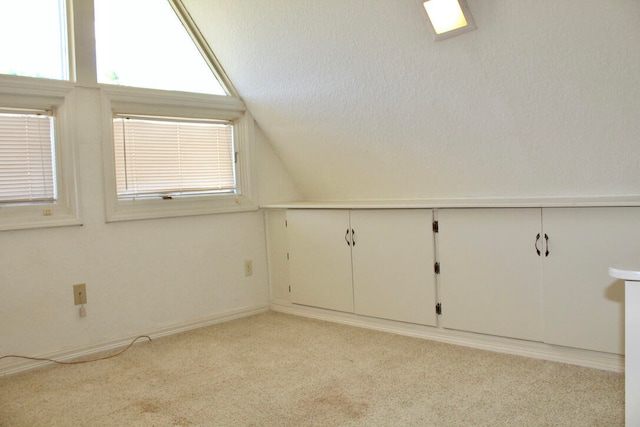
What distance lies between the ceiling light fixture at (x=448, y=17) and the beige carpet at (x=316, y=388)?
1.57 m

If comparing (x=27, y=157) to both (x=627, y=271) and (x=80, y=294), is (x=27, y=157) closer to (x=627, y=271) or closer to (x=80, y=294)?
(x=80, y=294)

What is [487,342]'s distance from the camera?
265 centimetres

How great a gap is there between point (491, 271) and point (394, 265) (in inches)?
23.5

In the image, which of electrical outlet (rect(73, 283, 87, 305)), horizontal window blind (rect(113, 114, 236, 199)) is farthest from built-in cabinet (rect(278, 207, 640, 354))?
electrical outlet (rect(73, 283, 87, 305))

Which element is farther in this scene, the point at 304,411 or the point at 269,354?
the point at 269,354

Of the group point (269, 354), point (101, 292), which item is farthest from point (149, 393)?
point (101, 292)

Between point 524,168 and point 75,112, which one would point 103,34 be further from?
point 524,168

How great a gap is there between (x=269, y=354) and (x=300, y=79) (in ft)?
5.36

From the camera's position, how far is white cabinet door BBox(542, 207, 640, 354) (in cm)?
222

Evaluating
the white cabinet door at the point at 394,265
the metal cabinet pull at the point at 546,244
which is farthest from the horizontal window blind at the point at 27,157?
the metal cabinet pull at the point at 546,244

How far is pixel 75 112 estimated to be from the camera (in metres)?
2.83

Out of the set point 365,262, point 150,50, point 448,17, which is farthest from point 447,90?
point 150,50

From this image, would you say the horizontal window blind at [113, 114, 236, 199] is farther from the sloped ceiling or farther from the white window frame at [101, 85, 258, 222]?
the sloped ceiling

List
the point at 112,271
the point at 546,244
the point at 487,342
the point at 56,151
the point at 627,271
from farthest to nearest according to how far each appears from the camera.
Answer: the point at 112,271, the point at 56,151, the point at 487,342, the point at 546,244, the point at 627,271
